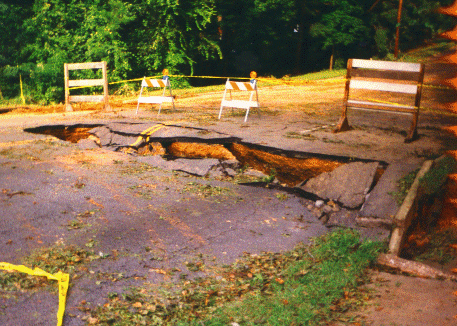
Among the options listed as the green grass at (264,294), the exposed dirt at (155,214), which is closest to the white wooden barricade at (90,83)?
the exposed dirt at (155,214)

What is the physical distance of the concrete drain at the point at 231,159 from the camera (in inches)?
231

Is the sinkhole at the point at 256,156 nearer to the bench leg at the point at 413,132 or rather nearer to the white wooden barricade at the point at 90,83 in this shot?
the bench leg at the point at 413,132

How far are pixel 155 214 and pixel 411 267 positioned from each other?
111 inches

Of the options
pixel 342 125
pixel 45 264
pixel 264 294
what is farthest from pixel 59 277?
pixel 342 125

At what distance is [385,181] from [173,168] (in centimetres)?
325

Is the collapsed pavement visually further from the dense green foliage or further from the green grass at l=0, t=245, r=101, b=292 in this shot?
the dense green foliage

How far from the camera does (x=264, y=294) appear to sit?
368 cm

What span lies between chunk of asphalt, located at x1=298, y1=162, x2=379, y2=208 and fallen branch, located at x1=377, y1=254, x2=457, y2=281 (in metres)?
1.32

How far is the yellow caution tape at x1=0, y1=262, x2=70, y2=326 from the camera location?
3143mm

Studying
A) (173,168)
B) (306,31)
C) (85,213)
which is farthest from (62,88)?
(306,31)

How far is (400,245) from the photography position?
4426 mm

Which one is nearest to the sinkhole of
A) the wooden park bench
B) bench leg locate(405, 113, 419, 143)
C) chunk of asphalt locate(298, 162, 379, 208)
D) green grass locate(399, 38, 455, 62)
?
chunk of asphalt locate(298, 162, 379, 208)

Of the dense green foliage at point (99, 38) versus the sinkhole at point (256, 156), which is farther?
the dense green foliage at point (99, 38)

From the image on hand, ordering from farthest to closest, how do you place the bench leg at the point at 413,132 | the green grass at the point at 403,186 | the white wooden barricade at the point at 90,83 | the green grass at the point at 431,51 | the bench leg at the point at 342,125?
the green grass at the point at 431,51, the white wooden barricade at the point at 90,83, the bench leg at the point at 342,125, the bench leg at the point at 413,132, the green grass at the point at 403,186
